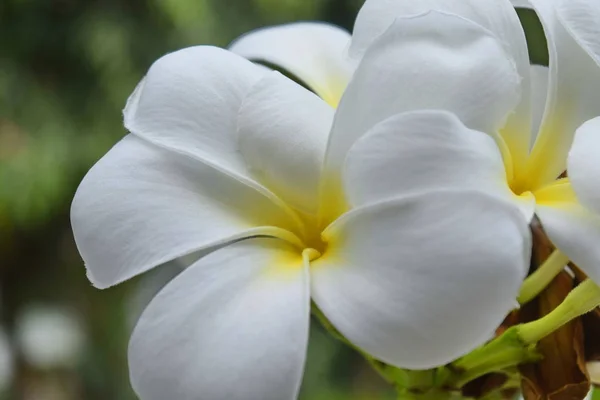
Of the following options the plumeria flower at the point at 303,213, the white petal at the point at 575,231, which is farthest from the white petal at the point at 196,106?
the white petal at the point at 575,231

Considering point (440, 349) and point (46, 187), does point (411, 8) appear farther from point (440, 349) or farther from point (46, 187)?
point (46, 187)

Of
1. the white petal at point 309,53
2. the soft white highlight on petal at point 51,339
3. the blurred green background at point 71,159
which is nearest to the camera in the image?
the white petal at point 309,53

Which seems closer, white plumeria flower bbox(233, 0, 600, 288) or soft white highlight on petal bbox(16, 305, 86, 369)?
white plumeria flower bbox(233, 0, 600, 288)

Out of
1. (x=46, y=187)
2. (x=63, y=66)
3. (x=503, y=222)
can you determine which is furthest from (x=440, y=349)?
(x=63, y=66)

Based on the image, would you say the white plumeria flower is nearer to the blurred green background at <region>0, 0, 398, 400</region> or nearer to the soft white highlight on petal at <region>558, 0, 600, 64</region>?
the soft white highlight on petal at <region>558, 0, 600, 64</region>

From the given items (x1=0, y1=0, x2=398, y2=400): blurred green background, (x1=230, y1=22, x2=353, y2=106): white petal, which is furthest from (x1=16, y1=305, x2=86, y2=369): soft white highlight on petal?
(x1=230, y1=22, x2=353, y2=106): white petal

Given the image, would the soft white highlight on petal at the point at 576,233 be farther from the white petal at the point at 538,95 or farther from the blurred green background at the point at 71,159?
the blurred green background at the point at 71,159

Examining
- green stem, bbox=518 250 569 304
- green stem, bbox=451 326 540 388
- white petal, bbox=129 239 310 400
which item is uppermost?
white petal, bbox=129 239 310 400
